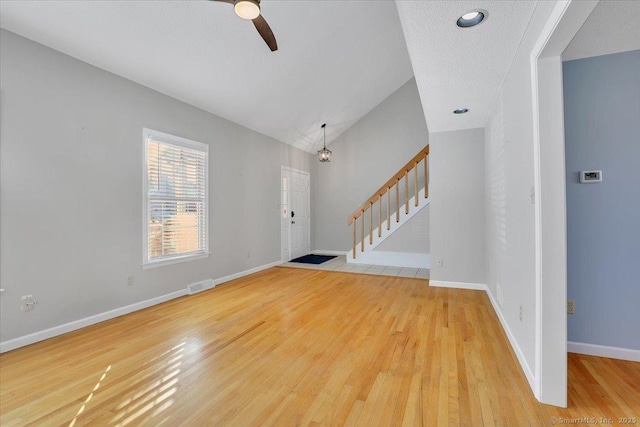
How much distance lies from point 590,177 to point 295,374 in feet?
8.75

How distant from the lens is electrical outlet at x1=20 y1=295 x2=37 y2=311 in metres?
2.48

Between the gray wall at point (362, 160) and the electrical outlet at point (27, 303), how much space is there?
5695 mm

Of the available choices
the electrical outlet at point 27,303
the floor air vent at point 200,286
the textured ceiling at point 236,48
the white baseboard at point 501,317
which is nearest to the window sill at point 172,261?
the floor air vent at point 200,286

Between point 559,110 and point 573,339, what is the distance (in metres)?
1.84

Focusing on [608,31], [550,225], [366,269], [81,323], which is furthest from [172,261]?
[608,31]

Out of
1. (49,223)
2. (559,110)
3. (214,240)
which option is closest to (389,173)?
(214,240)

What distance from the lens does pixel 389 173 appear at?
6930 millimetres

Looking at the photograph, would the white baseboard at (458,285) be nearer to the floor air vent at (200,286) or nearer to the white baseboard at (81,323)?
the floor air vent at (200,286)

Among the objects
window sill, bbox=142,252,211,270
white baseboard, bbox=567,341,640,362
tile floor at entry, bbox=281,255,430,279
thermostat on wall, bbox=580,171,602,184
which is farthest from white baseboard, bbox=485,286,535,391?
window sill, bbox=142,252,211,270

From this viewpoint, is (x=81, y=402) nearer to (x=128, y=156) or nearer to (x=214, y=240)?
(x=128, y=156)

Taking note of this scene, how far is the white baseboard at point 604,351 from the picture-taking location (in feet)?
6.78

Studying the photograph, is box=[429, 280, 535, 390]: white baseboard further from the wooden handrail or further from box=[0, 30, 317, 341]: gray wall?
box=[0, 30, 317, 341]: gray wall

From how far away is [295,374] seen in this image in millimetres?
1974

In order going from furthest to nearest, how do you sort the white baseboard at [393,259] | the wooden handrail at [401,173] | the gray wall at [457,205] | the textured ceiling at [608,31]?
the white baseboard at [393,259] → the wooden handrail at [401,173] → the gray wall at [457,205] → the textured ceiling at [608,31]
